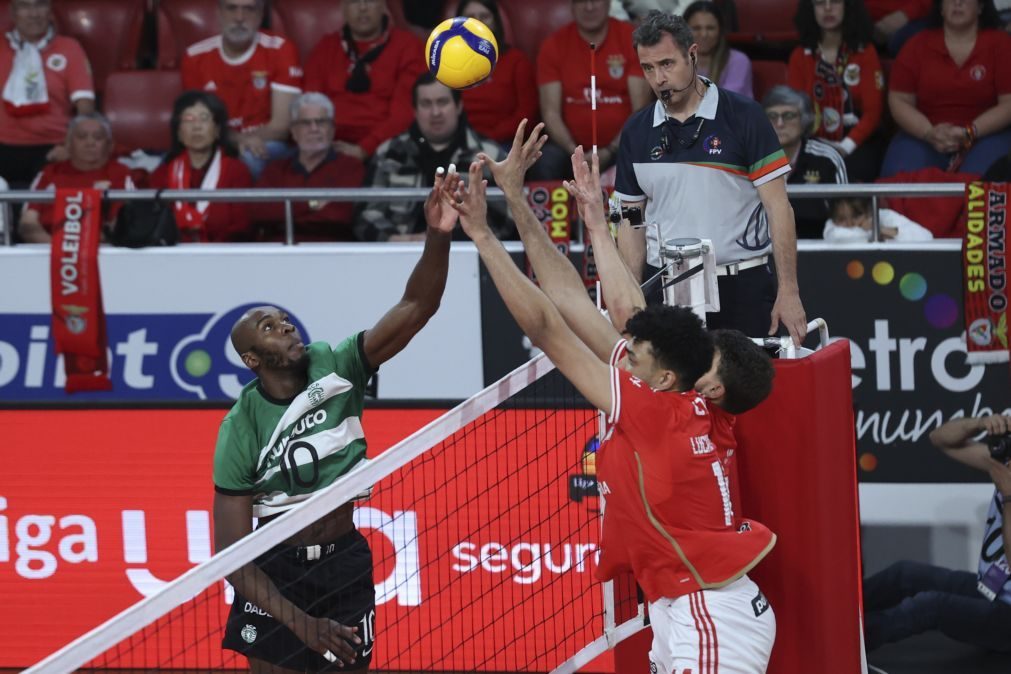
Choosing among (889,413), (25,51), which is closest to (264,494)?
(889,413)

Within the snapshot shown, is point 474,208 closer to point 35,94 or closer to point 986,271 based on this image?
point 986,271

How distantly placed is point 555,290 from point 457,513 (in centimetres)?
230

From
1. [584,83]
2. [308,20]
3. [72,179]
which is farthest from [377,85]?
[72,179]

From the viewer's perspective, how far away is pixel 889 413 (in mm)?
8023

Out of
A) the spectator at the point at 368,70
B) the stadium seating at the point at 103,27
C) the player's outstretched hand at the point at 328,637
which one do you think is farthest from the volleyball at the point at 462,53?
the stadium seating at the point at 103,27

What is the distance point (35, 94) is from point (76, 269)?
6.03ft

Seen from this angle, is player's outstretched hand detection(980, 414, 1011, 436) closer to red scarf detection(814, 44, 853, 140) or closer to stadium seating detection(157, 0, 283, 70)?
red scarf detection(814, 44, 853, 140)

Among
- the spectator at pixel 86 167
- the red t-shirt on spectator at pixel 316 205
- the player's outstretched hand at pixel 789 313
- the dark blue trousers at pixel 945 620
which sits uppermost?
the spectator at pixel 86 167

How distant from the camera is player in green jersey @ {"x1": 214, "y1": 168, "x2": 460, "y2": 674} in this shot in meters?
5.07

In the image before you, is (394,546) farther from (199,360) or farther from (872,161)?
(872,161)

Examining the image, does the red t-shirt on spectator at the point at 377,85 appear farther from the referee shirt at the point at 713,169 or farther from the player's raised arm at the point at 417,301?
the player's raised arm at the point at 417,301

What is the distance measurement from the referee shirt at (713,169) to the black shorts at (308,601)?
160 cm

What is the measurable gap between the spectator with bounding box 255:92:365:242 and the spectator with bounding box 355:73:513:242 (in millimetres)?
210

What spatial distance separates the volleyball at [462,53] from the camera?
5.38 metres
